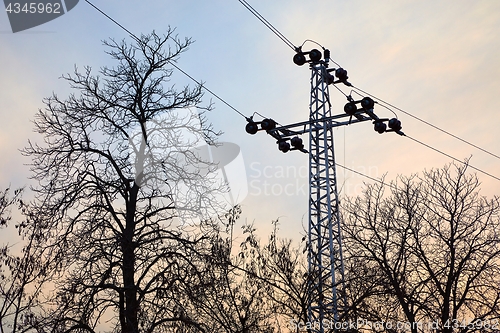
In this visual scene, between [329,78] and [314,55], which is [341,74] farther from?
[314,55]

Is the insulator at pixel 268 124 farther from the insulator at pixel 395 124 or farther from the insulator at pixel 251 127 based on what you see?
the insulator at pixel 395 124

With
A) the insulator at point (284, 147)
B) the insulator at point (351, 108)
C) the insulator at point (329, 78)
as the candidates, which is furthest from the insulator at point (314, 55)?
the insulator at point (284, 147)

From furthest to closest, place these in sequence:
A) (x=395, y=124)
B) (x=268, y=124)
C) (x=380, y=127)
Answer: (x=268, y=124), (x=380, y=127), (x=395, y=124)

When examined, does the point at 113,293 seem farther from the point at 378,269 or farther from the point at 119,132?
the point at 378,269

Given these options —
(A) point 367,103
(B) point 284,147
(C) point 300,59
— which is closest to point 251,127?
(B) point 284,147

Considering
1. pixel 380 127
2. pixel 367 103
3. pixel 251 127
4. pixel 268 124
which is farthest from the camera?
pixel 251 127

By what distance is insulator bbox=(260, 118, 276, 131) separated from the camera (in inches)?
571

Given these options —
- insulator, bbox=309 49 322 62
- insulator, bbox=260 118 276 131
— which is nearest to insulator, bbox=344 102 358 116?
insulator, bbox=309 49 322 62

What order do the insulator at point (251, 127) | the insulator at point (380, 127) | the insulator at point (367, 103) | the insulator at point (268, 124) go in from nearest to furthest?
the insulator at point (367, 103)
the insulator at point (380, 127)
the insulator at point (268, 124)
the insulator at point (251, 127)

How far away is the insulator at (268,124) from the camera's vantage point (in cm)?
1452

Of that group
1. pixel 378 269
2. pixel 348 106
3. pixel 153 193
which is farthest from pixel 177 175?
pixel 378 269

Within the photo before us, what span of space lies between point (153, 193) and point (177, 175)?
2.77 ft

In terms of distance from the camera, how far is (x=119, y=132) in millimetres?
12992

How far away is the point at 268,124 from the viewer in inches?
572
